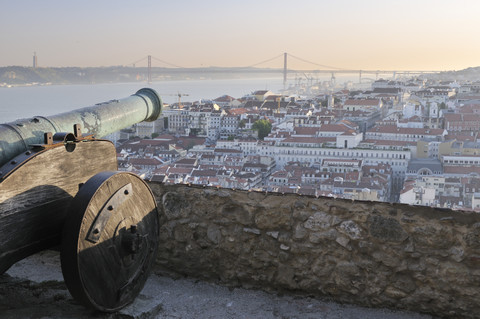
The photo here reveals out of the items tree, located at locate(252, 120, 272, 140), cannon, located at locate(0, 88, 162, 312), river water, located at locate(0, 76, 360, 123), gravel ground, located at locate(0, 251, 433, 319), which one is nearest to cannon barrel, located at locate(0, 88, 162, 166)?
cannon, located at locate(0, 88, 162, 312)

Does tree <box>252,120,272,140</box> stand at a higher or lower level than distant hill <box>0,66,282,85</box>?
lower

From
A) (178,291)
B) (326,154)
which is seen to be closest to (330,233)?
(178,291)

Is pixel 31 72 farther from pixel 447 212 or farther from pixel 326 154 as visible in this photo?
pixel 447 212

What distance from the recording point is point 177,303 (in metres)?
1.74

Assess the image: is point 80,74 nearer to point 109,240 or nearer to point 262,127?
point 262,127

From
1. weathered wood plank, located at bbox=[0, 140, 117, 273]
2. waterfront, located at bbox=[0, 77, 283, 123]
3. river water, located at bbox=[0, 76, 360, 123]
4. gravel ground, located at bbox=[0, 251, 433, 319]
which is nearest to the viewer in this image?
weathered wood plank, located at bbox=[0, 140, 117, 273]

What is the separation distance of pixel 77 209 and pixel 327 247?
0.75 meters

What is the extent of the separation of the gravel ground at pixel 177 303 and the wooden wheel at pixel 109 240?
0.11m

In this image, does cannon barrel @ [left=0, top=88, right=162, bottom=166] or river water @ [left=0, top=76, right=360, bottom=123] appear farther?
river water @ [left=0, top=76, right=360, bottom=123]

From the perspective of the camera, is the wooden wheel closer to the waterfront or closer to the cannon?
the cannon

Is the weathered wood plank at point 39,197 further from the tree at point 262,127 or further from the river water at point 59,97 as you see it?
the tree at point 262,127

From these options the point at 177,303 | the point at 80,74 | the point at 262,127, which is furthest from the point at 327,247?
the point at 80,74

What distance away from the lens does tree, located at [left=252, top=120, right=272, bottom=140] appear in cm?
3219

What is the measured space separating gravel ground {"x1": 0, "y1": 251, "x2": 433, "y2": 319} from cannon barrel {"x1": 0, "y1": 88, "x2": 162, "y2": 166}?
0.45 meters
